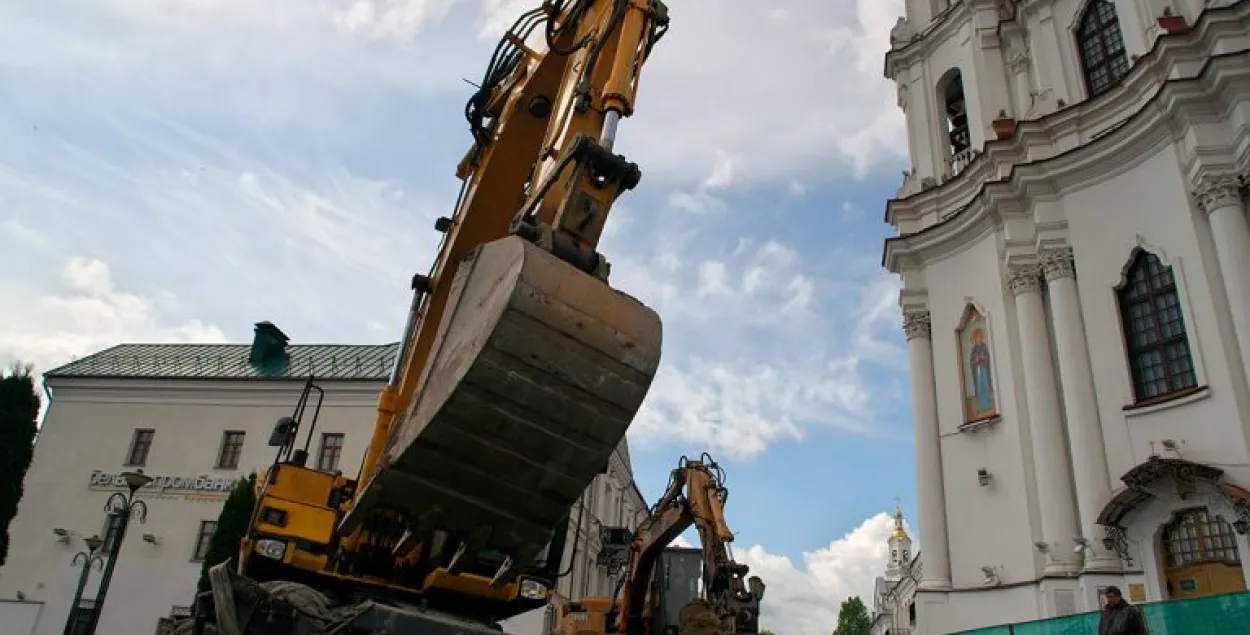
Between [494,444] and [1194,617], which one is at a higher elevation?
[494,444]

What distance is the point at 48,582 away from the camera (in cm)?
2214

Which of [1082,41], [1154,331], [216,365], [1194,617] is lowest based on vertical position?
[1194,617]

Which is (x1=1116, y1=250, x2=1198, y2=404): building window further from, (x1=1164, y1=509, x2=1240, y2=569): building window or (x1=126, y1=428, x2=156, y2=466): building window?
(x1=126, y1=428, x2=156, y2=466): building window

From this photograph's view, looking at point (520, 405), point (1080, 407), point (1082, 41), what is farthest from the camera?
point (1082, 41)

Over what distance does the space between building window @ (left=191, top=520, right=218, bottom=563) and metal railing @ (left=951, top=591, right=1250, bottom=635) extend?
20259mm

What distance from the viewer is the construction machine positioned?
1203cm

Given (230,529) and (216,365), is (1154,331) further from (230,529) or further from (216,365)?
(216,365)

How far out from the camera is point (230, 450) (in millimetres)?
23750

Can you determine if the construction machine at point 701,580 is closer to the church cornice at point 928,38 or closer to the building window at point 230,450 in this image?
the building window at point 230,450

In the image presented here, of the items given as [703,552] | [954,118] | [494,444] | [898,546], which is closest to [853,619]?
[898,546]

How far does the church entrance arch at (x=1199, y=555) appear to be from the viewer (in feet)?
41.7

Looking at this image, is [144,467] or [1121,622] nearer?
[1121,622]

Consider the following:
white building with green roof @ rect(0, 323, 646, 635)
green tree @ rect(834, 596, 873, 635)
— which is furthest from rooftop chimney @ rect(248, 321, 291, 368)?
green tree @ rect(834, 596, 873, 635)

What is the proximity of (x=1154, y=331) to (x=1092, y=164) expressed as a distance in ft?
11.7
